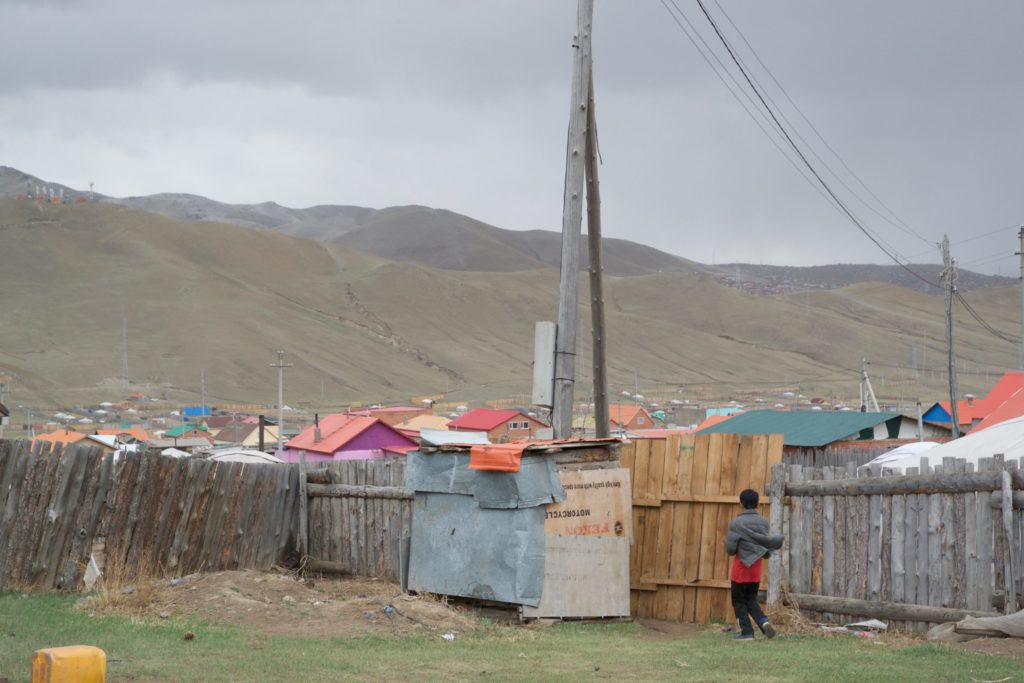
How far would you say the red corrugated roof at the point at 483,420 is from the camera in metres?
53.3

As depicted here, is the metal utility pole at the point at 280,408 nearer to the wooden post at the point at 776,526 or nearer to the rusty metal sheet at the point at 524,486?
the rusty metal sheet at the point at 524,486

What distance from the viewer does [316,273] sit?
188 m

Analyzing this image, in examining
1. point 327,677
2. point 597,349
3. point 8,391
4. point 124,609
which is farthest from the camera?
point 8,391

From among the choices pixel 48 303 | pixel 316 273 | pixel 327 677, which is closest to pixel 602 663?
pixel 327 677

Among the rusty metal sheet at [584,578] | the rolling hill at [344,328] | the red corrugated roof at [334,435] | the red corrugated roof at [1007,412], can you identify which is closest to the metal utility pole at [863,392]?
the red corrugated roof at [334,435]

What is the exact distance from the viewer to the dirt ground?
34.9 ft

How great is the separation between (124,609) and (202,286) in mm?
143593

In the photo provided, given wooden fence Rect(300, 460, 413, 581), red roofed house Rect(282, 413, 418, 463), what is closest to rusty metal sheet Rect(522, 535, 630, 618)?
wooden fence Rect(300, 460, 413, 581)

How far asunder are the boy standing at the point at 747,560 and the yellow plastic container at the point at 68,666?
5884 millimetres

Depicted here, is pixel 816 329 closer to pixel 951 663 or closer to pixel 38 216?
pixel 38 216

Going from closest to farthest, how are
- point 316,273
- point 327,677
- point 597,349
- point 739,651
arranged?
point 327,677
point 739,651
point 597,349
point 316,273

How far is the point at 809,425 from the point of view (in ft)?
110

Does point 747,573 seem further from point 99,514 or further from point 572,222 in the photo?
point 99,514

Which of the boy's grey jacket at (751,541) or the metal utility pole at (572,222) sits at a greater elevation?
the metal utility pole at (572,222)
